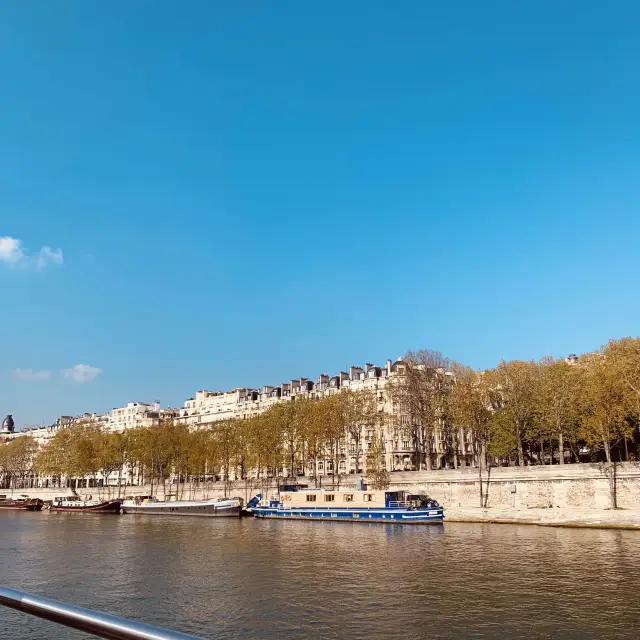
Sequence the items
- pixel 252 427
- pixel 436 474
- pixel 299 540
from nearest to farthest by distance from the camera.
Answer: pixel 299 540, pixel 436 474, pixel 252 427

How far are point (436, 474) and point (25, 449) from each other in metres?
108

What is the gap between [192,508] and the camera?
82.9 meters

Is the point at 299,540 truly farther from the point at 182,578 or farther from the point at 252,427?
the point at 252,427

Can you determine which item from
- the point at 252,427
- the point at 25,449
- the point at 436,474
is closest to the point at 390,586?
the point at 436,474

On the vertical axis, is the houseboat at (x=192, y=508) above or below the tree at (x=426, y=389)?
below

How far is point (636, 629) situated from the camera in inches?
798

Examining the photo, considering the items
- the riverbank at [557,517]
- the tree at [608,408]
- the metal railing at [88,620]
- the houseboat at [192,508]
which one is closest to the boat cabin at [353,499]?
the riverbank at [557,517]

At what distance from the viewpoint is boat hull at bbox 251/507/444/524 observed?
61094mm

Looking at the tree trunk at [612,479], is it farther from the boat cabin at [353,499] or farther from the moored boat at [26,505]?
the moored boat at [26,505]

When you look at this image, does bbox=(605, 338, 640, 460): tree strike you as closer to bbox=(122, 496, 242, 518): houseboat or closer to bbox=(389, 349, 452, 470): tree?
bbox=(389, 349, 452, 470): tree

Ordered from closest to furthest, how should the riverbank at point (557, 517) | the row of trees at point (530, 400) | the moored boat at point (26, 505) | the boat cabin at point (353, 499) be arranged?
the riverbank at point (557, 517)
the row of trees at point (530, 400)
the boat cabin at point (353, 499)
the moored boat at point (26, 505)

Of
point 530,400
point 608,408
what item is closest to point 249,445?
point 530,400

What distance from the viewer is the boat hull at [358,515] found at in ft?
200

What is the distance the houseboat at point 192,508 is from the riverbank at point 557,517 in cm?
2947
